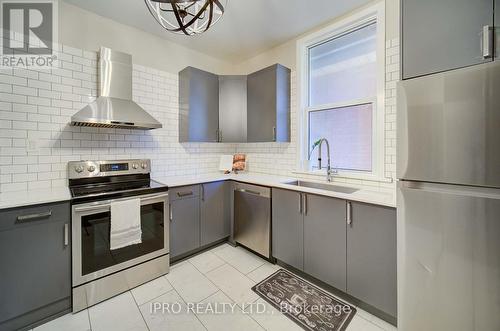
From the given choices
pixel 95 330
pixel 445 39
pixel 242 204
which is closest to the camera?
Result: pixel 445 39

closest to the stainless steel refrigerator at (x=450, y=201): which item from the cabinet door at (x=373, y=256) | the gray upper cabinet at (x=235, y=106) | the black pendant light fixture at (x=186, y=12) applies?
the cabinet door at (x=373, y=256)

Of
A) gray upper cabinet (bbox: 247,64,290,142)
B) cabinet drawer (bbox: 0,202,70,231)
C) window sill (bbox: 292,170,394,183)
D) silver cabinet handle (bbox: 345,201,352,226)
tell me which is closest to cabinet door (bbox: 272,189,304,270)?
silver cabinet handle (bbox: 345,201,352,226)

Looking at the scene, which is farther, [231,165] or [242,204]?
[231,165]

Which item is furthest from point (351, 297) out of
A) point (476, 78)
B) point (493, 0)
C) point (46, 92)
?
point (46, 92)

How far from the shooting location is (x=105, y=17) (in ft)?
7.73

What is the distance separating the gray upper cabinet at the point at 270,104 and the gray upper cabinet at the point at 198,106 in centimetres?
53

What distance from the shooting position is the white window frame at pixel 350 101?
2.07 metres

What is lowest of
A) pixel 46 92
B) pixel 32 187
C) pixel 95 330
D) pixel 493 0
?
pixel 95 330

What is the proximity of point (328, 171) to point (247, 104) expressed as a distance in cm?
146

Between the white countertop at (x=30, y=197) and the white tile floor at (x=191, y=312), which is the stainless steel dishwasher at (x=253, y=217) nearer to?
the white tile floor at (x=191, y=312)

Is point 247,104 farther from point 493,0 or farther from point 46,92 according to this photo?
point 493,0

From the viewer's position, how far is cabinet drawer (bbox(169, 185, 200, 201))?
2.32 metres

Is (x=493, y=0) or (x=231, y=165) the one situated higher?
(x=493, y=0)

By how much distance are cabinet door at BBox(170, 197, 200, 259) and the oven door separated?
0.46 ft
